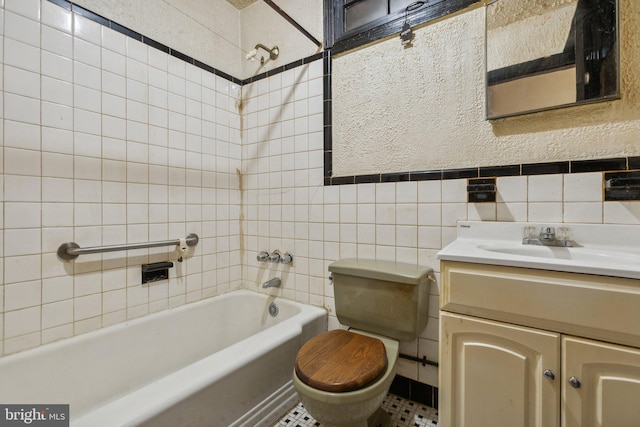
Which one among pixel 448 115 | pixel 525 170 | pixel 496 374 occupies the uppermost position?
pixel 448 115

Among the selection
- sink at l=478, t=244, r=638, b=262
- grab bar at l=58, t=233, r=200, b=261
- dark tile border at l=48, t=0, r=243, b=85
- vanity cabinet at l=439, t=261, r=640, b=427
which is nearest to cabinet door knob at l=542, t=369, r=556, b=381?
vanity cabinet at l=439, t=261, r=640, b=427

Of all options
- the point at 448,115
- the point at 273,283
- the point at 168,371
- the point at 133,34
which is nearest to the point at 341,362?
the point at 273,283

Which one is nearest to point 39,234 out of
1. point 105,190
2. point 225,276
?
point 105,190

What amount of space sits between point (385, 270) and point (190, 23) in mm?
1957

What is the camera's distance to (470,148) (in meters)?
1.31

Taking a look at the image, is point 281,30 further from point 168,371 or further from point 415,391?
point 415,391

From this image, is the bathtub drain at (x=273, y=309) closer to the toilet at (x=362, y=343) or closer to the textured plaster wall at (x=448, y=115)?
the toilet at (x=362, y=343)

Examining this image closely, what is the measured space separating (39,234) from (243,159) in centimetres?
121

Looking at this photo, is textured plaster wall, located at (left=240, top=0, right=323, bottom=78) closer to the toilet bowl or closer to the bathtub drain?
the bathtub drain

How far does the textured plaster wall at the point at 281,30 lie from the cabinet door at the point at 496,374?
1740mm

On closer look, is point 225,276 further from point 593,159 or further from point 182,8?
point 593,159

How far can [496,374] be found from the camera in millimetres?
883

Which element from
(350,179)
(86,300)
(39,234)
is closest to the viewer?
(39,234)

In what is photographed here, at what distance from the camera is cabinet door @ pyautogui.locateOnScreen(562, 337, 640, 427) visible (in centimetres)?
72
